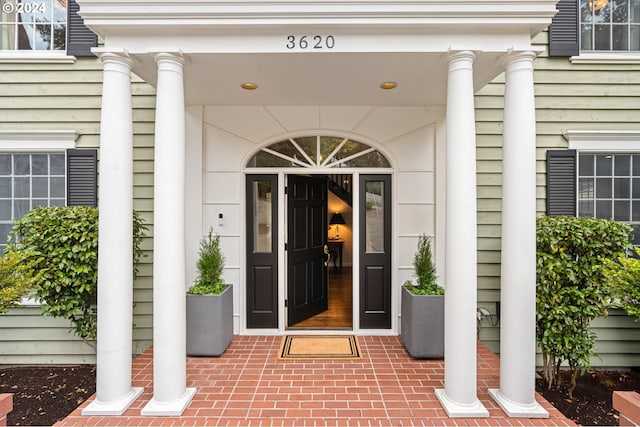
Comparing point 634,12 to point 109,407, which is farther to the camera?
point 634,12

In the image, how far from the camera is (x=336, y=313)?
5137 mm

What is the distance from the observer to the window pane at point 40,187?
4277 mm

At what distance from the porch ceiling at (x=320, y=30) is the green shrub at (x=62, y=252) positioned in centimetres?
164

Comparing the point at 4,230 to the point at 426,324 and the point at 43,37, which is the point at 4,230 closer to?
the point at 43,37

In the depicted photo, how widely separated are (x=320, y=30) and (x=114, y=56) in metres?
1.65

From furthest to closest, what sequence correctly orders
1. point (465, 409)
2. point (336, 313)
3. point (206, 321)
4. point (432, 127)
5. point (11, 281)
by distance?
point (336, 313), point (432, 127), point (206, 321), point (11, 281), point (465, 409)

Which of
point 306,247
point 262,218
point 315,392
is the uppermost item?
point 262,218

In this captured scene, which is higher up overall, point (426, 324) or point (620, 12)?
point (620, 12)

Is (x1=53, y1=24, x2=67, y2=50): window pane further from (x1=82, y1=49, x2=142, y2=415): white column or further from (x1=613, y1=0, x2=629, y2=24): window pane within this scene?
(x1=613, y1=0, x2=629, y2=24): window pane

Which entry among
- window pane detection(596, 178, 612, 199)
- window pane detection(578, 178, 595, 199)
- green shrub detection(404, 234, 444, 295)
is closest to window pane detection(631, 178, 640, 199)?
window pane detection(596, 178, 612, 199)

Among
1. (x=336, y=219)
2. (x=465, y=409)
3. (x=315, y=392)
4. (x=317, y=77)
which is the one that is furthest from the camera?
(x=336, y=219)

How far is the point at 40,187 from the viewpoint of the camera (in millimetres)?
4285

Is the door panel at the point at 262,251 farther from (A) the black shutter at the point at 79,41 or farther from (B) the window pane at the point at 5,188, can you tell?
(B) the window pane at the point at 5,188

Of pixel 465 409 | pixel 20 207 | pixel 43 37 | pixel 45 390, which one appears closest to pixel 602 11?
pixel 465 409
